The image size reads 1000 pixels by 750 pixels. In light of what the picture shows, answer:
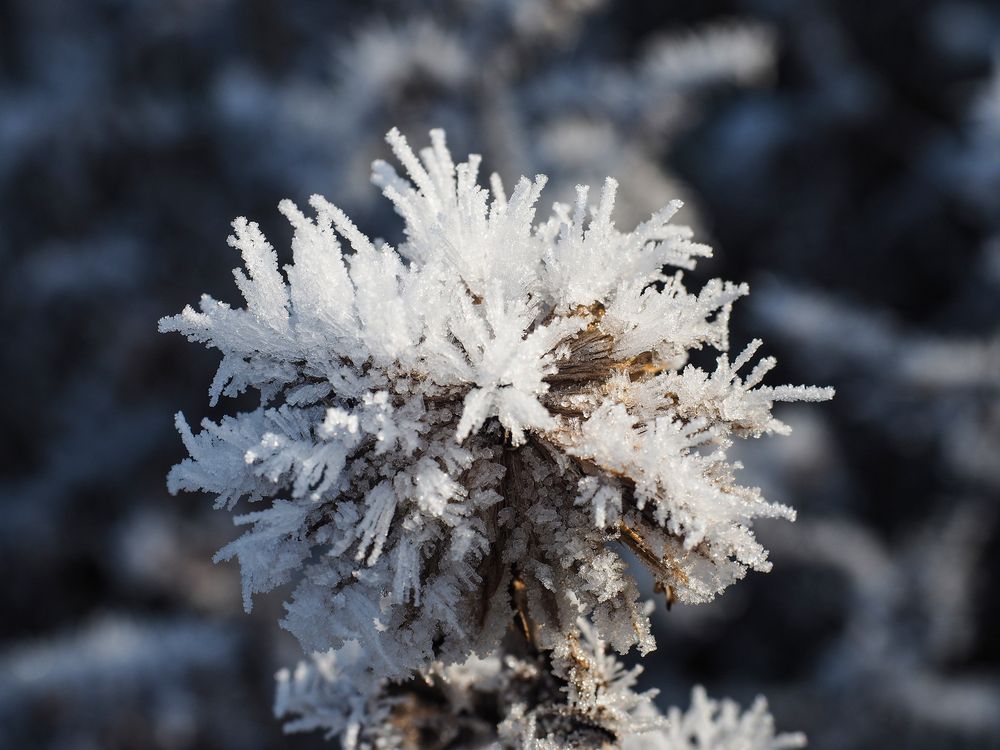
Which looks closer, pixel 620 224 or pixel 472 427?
pixel 472 427

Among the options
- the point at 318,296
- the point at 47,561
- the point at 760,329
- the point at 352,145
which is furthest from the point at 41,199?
the point at 318,296

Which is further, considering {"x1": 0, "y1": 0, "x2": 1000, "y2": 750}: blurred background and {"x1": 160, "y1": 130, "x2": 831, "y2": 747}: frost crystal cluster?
{"x1": 0, "y1": 0, "x2": 1000, "y2": 750}: blurred background

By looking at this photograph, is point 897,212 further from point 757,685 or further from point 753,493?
point 753,493

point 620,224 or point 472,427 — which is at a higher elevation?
point 620,224

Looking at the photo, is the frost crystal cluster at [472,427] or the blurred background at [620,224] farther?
the blurred background at [620,224]
